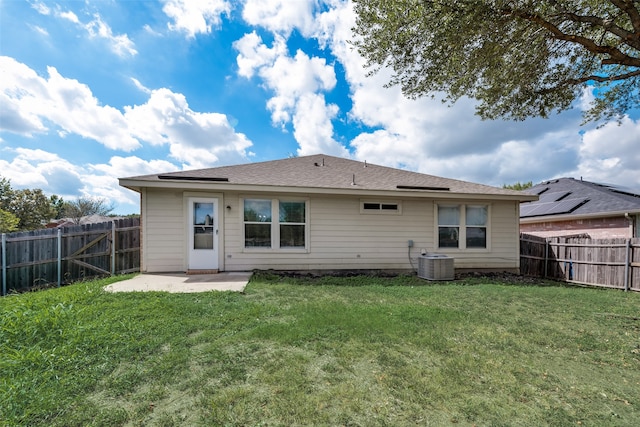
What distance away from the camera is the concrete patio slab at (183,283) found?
5623 mm

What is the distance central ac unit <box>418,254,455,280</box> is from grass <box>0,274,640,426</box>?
8.81ft

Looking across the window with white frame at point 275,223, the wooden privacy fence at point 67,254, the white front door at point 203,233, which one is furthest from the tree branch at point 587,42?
the wooden privacy fence at point 67,254

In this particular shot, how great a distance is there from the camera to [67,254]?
23.9ft

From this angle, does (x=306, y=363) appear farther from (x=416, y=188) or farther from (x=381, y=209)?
(x=416, y=188)

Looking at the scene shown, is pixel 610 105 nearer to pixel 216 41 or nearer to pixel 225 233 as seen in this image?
pixel 225 233

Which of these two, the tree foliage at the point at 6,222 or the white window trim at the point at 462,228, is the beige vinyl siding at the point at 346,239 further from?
the tree foliage at the point at 6,222

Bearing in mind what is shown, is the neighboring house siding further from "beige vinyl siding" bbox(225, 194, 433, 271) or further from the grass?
"beige vinyl siding" bbox(225, 194, 433, 271)

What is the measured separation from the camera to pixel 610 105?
6.69m

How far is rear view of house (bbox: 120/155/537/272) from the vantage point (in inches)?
292

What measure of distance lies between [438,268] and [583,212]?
25.4 feet

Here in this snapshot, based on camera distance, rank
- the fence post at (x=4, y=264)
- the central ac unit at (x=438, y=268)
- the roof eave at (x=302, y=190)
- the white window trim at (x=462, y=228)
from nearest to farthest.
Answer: the fence post at (x=4, y=264), the roof eave at (x=302, y=190), the central ac unit at (x=438, y=268), the white window trim at (x=462, y=228)

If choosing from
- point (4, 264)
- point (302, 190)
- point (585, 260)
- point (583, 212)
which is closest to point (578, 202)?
point (583, 212)

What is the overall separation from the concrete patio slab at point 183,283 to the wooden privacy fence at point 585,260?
31.4 ft

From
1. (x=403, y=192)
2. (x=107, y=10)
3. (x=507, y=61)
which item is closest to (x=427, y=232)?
(x=403, y=192)
